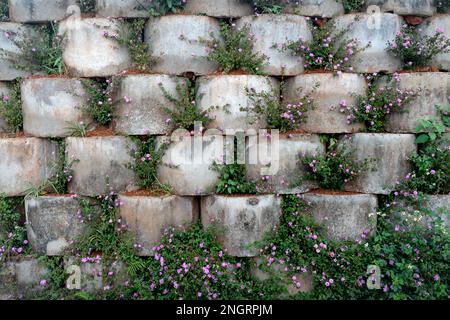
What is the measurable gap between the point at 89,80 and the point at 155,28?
2.80ft

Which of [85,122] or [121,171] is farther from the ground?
[85,122]

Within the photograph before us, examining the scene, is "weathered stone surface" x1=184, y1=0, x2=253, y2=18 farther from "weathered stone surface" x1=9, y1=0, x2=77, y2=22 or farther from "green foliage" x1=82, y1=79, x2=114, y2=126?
"weathered stone surface" x1=9, y1=0, x2=77, y2=22

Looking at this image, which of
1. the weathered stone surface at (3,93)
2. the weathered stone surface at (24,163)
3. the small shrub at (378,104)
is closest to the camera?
the small shrub at (378,104)

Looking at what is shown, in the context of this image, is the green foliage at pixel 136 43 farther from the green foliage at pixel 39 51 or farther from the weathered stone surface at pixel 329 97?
the weathered stone surface at pixel 329 97

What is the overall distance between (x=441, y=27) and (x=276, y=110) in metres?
1.99

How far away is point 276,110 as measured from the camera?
3393mm

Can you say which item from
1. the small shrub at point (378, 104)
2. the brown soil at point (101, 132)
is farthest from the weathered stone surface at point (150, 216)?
the small shrub at point (378, 104)

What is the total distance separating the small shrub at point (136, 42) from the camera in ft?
11.2

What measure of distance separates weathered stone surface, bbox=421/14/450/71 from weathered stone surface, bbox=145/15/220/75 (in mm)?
2236

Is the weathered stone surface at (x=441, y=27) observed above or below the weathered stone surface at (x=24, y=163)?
above

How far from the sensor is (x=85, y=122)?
351 cm

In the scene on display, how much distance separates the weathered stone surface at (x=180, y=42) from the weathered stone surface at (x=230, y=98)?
0.22 metres
